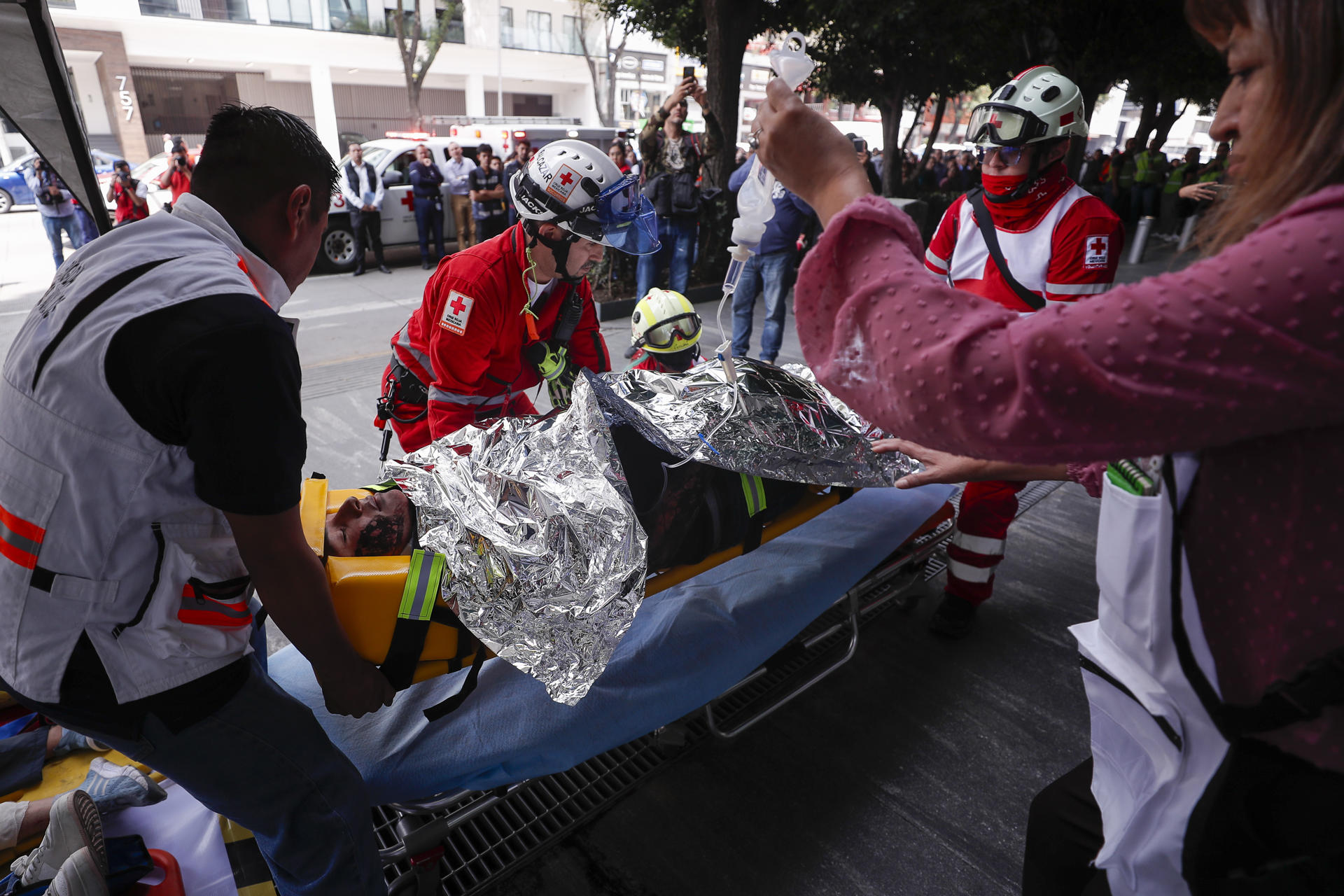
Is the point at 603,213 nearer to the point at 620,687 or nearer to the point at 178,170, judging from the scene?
the point at 620,687

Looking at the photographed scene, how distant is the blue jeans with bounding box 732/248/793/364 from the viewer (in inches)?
254

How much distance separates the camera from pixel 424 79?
3053 centimetres

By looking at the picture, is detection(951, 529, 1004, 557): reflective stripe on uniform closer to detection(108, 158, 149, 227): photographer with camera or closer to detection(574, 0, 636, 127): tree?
detection(108, 158, 149, 227): photographer with camera

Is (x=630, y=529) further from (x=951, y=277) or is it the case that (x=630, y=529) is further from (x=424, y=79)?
(x=424, y=79)

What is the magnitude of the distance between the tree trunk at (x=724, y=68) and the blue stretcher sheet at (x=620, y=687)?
776 cm

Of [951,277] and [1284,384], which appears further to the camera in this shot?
[951,277]

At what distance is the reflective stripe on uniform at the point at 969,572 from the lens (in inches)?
120

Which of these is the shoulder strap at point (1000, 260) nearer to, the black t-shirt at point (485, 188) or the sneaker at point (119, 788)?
the sneaker at point (119, 788)

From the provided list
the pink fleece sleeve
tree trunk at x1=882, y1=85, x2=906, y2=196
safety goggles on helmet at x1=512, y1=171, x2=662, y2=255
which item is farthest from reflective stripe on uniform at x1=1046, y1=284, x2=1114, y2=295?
tree trunk at x1=882, y1=85, x2=906, y2=196

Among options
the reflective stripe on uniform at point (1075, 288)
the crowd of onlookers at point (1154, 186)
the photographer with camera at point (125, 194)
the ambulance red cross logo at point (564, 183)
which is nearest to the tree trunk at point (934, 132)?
the crowd of onlookers at point (1154, 186)

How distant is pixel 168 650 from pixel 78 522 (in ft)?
0.93

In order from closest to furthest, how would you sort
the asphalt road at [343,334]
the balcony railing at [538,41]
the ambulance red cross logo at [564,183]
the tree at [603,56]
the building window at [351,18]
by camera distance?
the ambulance red cross logo at [564,183]
the asphalt road at [343,334]
the building window at [351,18]
the balcony railing at [538,41]
the tree at [603,56]

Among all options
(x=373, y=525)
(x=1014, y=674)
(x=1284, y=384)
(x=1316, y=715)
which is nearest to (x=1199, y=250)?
(x=1284, y=384)

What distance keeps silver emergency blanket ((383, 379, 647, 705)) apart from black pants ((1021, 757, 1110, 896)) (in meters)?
1.01
